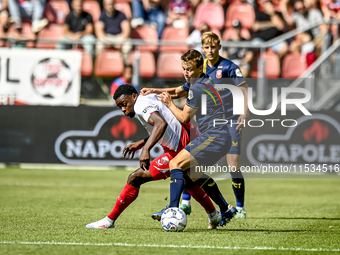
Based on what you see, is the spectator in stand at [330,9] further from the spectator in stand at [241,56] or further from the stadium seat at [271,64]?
the spectator in stand at [241,56]

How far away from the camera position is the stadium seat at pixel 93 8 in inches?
639

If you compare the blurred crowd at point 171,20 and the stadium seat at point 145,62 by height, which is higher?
the blurred crowd at point 171,20

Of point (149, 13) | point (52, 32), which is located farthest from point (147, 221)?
point (149, 13)

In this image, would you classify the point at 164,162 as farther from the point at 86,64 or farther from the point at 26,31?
the point at 26,31

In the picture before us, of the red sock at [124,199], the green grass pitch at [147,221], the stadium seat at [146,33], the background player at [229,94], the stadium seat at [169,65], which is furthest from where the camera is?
the stadium seat at [146,33]

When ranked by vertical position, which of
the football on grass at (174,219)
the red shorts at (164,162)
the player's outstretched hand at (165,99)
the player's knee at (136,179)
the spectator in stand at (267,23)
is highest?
the spectator in stand at (267,23)

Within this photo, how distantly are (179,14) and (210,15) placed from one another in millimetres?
946

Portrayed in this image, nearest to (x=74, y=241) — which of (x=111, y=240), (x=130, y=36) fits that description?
(x=111, y=240)

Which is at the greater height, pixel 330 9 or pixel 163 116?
pixel 330 9

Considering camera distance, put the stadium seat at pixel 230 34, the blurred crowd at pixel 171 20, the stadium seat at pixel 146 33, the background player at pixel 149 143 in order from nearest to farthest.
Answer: the background player at pixel 149 143, the blurred crowd at pixel 171 20, the stadium seat at pixel 230 34, the stadium seat at pixel 146 33

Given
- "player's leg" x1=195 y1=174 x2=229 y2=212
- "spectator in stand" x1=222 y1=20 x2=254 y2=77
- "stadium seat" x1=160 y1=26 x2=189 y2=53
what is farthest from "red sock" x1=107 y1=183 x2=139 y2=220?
"stadium seat" x1=160 y1=26 x2=189 y2=53

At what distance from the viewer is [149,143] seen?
5.50 meters

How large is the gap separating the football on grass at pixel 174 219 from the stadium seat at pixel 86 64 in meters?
7.33

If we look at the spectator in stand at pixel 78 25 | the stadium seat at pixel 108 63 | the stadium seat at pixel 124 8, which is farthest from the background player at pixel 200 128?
the stadium seat at pixel 124 8
